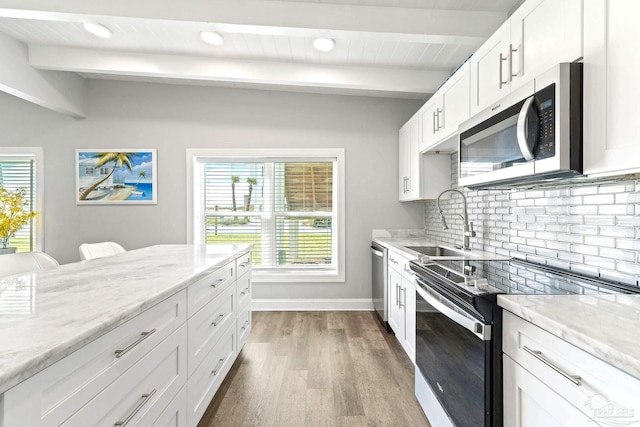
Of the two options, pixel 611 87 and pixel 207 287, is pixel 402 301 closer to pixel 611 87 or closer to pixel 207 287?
pixel 207 287

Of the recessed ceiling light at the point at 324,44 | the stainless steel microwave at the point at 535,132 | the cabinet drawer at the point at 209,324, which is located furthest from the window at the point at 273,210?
the stainless steel microwave at the point at 535,132

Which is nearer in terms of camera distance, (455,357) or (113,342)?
(113,342)

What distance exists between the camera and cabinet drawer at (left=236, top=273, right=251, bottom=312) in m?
2.48

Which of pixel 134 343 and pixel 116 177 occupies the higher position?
pixel 116 177

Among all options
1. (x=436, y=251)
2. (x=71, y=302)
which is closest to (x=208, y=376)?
Answer: (x=71, y=302)

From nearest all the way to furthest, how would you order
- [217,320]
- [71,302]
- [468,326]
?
[71,302]
[468,326]
[217,320]

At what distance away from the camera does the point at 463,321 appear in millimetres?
1299

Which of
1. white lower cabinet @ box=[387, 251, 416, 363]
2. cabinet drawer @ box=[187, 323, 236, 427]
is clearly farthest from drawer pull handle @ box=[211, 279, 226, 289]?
white lower cabinet @ box=[387, 251, 416, 363]

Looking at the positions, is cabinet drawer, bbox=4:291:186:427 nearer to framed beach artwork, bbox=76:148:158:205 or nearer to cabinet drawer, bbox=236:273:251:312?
cabinet drawer, bbox=236:273:251:312

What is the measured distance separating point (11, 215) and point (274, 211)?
2.89m

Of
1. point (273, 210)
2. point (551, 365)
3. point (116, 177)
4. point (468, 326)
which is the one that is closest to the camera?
point (551, 365)

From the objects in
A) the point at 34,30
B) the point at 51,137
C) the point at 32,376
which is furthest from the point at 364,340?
the point at 51,137

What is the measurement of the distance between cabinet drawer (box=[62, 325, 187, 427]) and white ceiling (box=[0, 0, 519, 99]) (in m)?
2.14

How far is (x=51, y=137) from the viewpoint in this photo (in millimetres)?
3967
